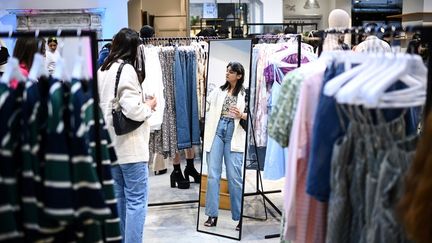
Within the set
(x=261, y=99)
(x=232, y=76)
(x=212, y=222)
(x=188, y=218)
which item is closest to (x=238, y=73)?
(x=232, y=76)

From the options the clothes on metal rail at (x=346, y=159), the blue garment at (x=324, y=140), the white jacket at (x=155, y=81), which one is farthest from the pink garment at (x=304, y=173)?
the white jacket at (x=155, y=81)

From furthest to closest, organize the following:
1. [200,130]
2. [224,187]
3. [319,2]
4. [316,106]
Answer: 1. [319,2]
2. [200,130]
3. [224,187]
4. [316,106]

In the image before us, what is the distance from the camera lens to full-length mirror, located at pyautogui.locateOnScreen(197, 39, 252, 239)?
3514 millimetres

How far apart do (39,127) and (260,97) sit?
2611 mm

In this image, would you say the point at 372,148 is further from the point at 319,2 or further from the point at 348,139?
the point at 319,2

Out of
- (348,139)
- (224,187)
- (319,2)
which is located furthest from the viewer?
(319,2)

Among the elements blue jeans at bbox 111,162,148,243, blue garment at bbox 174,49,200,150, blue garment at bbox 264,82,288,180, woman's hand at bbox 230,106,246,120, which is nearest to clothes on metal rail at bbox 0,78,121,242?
blue jeans at bbox 111,162,148,243

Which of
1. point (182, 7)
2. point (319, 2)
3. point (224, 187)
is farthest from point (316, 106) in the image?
point (319, 2)

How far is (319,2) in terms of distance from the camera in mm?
11414

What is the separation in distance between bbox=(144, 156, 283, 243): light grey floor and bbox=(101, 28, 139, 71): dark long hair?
60.4 inches

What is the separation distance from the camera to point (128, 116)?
107 inches

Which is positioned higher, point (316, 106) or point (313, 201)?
point (316, 106)

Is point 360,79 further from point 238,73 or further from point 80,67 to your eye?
point 238,73

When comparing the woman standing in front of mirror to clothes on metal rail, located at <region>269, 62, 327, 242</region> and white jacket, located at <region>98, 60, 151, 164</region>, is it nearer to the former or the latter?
white jacket, located at <region>98, 60, 151, 164</region>
